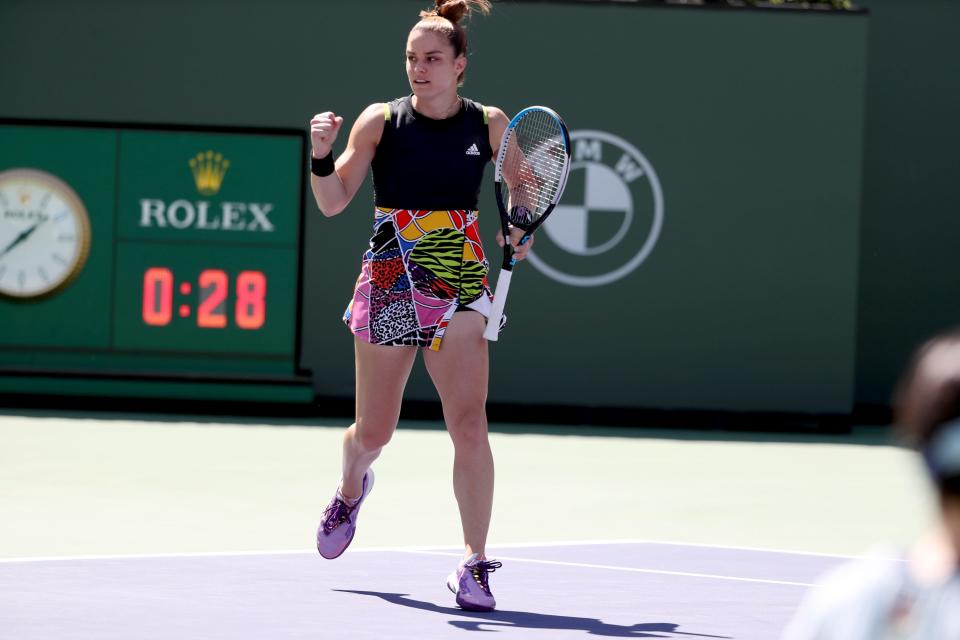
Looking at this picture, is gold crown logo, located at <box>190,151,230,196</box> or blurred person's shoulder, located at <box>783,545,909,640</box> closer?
blurred person's shoulder, located at <box>783,545,909,640</box>

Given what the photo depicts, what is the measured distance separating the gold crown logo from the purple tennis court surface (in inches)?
185

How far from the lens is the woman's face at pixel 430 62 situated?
491 cm

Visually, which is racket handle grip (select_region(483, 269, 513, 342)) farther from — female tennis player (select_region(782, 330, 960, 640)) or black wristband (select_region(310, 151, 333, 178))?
female tennis player (select_region(782, 330, 960, 640))

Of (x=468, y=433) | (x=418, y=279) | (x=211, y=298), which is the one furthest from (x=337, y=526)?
(x=211, y=298)

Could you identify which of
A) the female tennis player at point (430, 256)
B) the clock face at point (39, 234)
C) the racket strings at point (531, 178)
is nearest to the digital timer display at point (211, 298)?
the clock face at point (39, 234)

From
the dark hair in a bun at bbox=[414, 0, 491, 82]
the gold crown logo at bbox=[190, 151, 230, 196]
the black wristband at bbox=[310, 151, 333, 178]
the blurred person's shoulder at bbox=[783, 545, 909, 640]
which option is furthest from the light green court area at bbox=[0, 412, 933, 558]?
the blurred person's shoulder at bbox=[783, 545, 909, 640]

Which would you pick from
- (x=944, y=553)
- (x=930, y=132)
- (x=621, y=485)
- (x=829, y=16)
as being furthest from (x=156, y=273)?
(x=944, y=553)

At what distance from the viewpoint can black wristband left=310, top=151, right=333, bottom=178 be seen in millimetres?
4789

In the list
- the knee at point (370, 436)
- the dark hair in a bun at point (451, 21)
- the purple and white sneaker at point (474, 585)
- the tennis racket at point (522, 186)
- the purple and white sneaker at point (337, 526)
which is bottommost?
the purple and white sneaker at point (474, 585)

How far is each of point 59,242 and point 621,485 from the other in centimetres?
396

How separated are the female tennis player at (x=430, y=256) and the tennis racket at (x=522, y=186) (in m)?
0.05

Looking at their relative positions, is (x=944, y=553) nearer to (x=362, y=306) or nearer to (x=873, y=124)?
(x=362, y=306)

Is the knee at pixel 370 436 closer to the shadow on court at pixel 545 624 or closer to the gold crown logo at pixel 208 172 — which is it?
the shadow on court at pixel 545 624

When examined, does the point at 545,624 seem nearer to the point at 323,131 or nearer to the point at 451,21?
the point at 323,131
